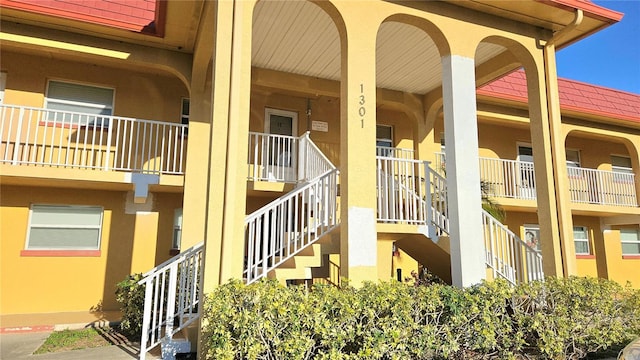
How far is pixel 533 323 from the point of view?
5.68m

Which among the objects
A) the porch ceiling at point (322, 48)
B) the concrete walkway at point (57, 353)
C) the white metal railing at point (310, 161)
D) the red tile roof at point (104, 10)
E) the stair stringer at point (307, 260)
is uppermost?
the red tile roof at point (104, 10)

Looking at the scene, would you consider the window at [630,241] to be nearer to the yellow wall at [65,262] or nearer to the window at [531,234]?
the window at [531,234]

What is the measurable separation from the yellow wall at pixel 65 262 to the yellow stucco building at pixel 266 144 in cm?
4

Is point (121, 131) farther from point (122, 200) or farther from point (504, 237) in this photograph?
point (504, 237)

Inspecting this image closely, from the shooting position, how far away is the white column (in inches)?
248

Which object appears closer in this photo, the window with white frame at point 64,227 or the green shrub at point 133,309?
the green shrub at point 133,309

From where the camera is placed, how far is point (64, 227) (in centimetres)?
942

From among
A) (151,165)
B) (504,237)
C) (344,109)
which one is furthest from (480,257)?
(151,165)

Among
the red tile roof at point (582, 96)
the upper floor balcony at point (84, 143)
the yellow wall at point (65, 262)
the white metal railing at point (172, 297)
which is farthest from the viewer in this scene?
the red tile roof at point (582, 96)

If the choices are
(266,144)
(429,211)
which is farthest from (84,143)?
(429,211)

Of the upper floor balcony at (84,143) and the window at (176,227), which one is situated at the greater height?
the upper floor balcony at (84,143)

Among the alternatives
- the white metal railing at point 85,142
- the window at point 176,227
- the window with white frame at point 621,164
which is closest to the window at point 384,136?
the white metal railing at point 85,142

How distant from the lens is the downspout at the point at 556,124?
7.10 m

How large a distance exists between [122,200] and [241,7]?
6.32 meters
